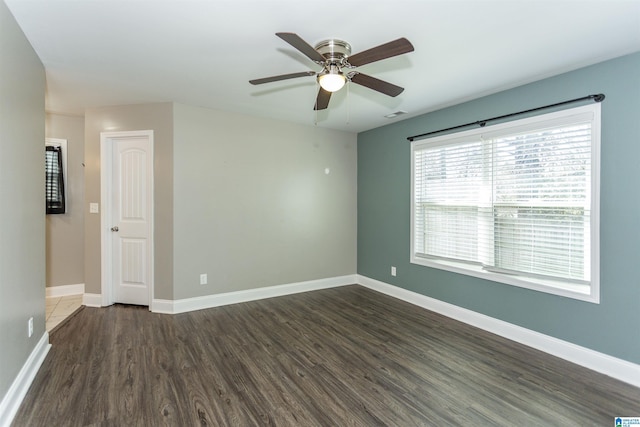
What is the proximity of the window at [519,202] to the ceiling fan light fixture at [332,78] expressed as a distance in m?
2.08

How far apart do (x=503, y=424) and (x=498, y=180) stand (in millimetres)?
2306

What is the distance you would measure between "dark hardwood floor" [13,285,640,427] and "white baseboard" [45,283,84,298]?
1.23 m

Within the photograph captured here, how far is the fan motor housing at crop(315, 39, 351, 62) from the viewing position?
2234mm

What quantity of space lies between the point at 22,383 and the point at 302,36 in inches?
127

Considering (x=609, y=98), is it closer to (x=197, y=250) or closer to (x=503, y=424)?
(x=503, y=424)

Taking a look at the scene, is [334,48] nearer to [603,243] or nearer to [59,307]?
[603,243]

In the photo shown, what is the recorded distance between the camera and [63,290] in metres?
4.47

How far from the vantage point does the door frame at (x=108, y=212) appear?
12.7ft

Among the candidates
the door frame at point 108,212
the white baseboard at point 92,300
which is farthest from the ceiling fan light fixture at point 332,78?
the white baseboard at point 92,300

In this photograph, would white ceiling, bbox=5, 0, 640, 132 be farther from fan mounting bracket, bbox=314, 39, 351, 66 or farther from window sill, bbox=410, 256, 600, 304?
window sill, bbox=410, 256, 600, 304

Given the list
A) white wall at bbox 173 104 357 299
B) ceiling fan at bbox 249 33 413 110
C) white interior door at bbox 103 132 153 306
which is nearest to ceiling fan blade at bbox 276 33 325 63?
ceiling fan at bbox 249 33 413 110

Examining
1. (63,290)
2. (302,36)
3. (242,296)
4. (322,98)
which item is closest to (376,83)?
(322,98)

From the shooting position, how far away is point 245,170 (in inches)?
169

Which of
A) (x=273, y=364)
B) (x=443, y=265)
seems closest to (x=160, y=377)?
(x=273, y=364)
